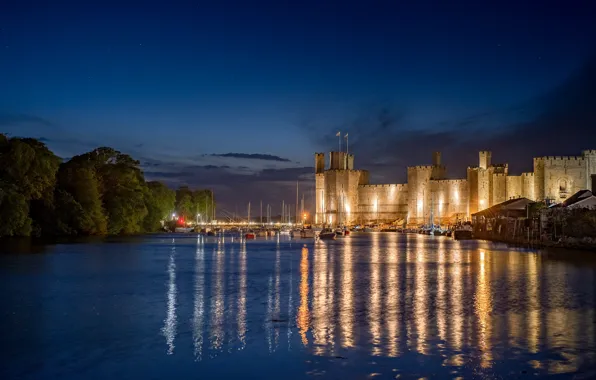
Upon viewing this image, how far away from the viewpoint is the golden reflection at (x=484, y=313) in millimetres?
8641

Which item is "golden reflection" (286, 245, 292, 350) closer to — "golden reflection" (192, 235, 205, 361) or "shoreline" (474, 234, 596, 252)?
"golden reflection" (192, 235, 205, 361)

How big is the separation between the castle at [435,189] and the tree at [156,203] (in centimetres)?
2012

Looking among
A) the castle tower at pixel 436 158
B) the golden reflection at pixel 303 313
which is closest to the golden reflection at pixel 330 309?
the golden reflection at pixel 303 313

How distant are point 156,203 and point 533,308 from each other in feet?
167

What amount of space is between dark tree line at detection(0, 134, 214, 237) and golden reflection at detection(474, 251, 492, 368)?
2454 cm

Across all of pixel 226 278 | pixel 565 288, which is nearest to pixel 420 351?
pixel 565 288

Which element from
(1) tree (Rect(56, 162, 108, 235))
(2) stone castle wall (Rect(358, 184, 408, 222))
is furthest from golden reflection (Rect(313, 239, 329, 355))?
(2) stone castle wall (Rect(358, 184, 408, 222))

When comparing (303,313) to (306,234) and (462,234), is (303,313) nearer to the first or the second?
(462,234)

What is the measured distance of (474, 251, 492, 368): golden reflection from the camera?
864cm

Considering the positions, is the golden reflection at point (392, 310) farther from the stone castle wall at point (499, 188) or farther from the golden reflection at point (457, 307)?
the stone castle wall at point (499, 188)

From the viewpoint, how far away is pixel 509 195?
6272 cm

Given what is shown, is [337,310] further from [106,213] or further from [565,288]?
[106,213]

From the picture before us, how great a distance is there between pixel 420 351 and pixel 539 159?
53.5m

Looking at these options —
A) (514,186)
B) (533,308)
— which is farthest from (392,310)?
(514,186)
